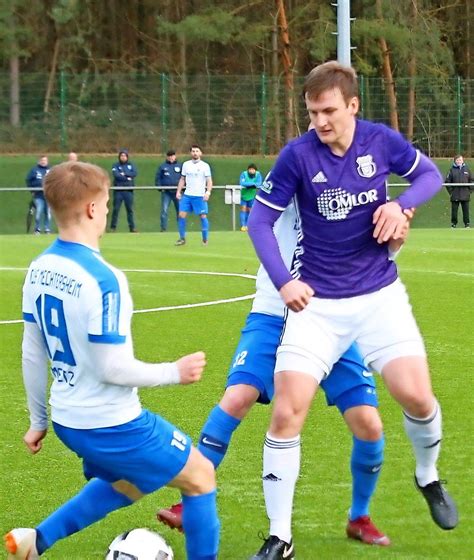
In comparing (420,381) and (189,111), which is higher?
(189,111)

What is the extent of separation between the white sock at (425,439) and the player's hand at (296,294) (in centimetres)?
69

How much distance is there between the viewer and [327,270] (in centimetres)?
517

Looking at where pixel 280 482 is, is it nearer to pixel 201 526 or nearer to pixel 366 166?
pixel 201 526

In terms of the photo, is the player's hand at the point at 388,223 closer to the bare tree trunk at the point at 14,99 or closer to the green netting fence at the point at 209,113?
the green netting fence at the point at 209,113

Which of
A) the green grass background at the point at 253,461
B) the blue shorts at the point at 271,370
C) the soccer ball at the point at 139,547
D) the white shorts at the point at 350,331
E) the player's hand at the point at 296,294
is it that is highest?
the player's hand at the point at 296,294

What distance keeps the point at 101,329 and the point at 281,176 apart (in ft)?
4.47

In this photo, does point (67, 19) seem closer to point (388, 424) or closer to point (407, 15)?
point (407, 15)

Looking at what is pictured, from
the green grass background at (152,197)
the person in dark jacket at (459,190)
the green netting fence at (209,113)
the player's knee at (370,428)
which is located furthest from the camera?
the green netting fence at (209,113)

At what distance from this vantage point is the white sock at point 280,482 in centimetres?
491

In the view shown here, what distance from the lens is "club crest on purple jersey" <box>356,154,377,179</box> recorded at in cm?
514

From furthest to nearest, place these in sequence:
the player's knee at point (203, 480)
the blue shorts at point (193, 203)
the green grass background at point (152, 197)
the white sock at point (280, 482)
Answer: the green grass background at point (152, 197), the blue shorts at point (193, 203), the white sock at point (280, 482), the player's knee at point (203, 480)

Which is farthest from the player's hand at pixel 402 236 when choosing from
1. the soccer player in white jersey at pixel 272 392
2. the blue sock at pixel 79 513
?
the blue sock at pixel 79 513

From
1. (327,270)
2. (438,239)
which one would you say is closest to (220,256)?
(438,239)

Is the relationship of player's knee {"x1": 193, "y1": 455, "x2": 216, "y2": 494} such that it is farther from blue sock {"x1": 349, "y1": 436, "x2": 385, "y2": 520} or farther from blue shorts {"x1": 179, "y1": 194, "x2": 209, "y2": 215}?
blue shorts {"x1": 179, "y1": 194, "x2": 209, "y2": 215}
